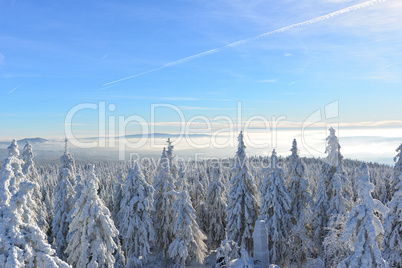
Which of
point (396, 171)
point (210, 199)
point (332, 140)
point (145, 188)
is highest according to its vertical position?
point (332, 140)

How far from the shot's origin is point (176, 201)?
100 feet

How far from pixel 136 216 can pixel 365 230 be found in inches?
938

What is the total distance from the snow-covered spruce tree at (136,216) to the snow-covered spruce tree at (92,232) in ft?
35.1

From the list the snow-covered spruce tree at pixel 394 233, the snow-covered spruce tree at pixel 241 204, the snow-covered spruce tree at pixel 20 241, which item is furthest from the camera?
the snow-covered spruce tree at pixel 241 204

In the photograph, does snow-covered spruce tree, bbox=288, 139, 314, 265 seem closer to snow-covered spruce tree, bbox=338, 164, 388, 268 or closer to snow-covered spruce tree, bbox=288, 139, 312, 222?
snow-covered spruce tree, bbox=288, 139, 312, 222

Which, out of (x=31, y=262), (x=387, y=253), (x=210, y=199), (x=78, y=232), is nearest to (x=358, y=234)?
(x=387, y=253)

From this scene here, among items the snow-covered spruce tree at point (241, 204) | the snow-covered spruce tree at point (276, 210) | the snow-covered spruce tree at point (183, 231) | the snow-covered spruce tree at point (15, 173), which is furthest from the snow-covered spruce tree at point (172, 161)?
the snow-covered spruce tree at point (15, 173)

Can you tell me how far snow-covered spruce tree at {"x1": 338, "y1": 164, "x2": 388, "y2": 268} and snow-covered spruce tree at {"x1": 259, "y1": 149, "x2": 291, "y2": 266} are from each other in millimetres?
17328

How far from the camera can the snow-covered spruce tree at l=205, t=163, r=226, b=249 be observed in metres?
40.2

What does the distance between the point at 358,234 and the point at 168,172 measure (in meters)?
22.7

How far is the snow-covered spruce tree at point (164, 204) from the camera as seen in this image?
32500 millimetres

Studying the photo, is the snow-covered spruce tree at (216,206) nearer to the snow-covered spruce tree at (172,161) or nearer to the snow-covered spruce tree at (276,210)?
the snow-covered spruce tree at (172,161)

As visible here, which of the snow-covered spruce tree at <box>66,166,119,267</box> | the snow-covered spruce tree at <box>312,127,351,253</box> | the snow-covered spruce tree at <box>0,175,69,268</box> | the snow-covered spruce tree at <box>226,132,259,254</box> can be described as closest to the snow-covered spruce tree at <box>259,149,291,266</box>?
the snow-covered spruce tree at <box>226,132,259,254</box>

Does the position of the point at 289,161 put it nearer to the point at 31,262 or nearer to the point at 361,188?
the point at 361,188
